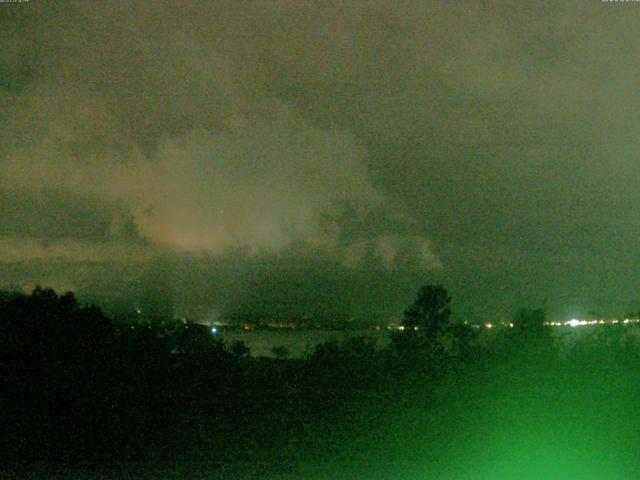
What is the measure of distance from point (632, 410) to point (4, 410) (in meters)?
8.81

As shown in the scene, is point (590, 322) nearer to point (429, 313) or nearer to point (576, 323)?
point (576, 323)

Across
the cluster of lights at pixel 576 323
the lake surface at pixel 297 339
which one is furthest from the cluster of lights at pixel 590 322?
the lake surface at pixel 297 339

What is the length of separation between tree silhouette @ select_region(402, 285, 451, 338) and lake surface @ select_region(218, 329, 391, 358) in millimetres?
1100

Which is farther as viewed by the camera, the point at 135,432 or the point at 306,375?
the point at 306,375

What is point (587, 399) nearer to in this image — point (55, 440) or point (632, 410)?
point (632, 410)

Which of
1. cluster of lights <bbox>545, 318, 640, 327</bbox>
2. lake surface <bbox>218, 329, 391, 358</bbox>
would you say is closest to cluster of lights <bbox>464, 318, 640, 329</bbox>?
cluster of lights <bbox>545, 318, 640, 327</bbox>

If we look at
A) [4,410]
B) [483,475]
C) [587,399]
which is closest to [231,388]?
[4,410]

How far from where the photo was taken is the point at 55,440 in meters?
11.2

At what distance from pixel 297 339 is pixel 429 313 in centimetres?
284

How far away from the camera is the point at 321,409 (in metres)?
11.8

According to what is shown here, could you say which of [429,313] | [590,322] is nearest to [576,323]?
[590,322]

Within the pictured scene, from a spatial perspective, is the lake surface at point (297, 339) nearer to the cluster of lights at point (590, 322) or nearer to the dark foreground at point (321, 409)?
the dark foreground at point (321, 409)

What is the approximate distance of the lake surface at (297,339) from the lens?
13.5 m

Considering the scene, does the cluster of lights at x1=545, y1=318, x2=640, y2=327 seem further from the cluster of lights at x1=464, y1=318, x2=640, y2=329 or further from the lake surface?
the lake surface
